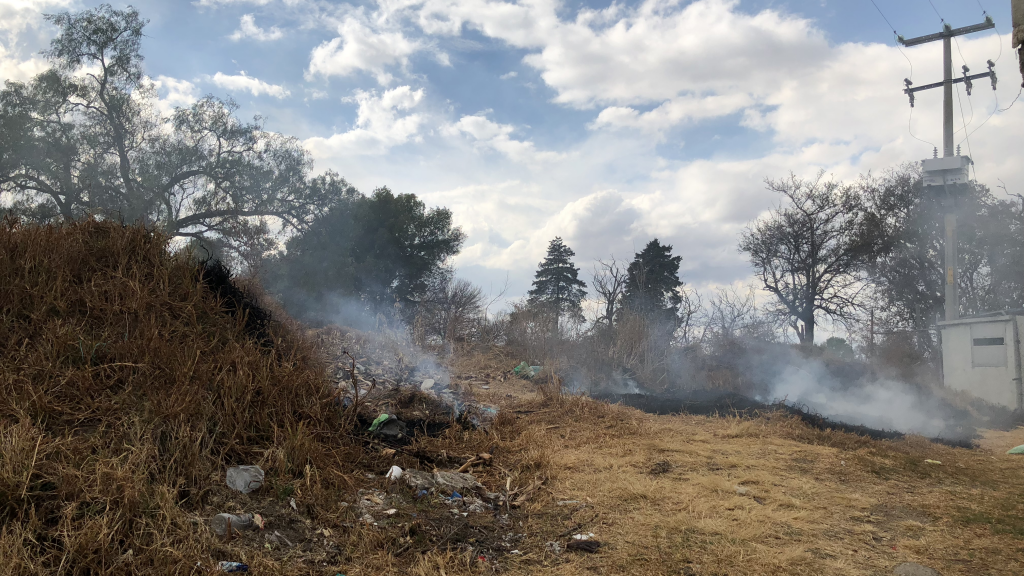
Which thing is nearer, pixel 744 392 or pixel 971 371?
pixel 971 371

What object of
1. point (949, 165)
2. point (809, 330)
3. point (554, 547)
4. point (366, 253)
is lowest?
point (554, 547)

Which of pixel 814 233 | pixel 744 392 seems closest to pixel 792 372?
pixel 744 392

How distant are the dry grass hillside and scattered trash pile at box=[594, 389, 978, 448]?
2220 mm

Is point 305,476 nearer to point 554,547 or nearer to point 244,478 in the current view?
point 244,478

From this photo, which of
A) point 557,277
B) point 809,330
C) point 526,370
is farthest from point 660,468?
point 557,277

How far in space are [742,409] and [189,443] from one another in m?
9.90

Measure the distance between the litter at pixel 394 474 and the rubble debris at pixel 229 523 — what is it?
1395 mm

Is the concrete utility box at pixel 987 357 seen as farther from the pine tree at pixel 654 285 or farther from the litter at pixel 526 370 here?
the litter at pixel 526 370

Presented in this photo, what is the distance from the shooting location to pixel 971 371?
14.2 meters

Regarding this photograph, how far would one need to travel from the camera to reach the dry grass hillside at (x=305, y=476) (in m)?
3.44

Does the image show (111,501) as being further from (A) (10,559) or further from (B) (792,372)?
(B) (792,372)

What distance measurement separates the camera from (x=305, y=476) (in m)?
4.49

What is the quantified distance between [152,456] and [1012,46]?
6006 millimetres

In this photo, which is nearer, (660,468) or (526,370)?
(660,468)
